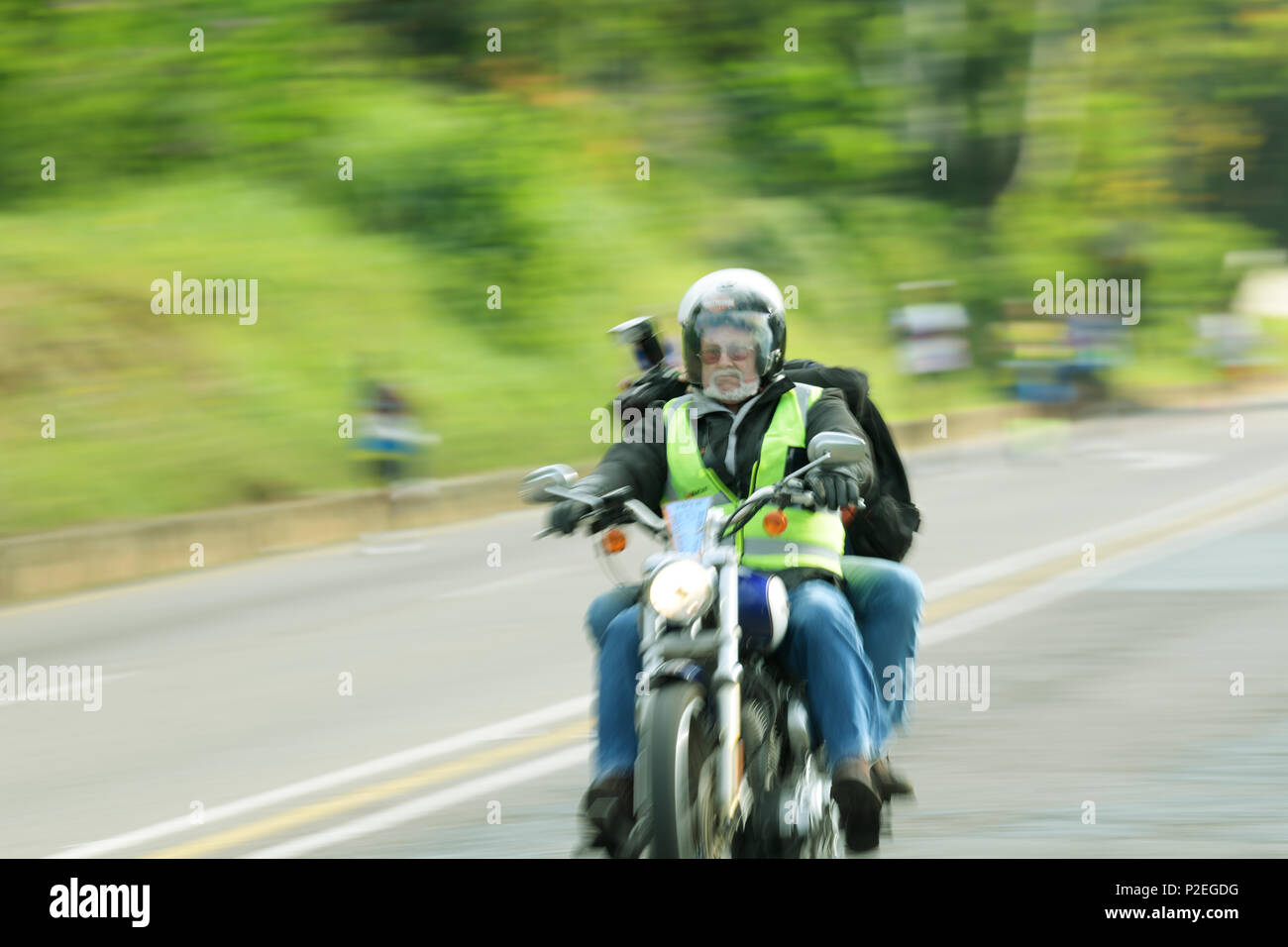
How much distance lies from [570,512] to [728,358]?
24.2 inches

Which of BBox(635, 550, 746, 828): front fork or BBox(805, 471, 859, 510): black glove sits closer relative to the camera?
BBox(635, 550, 746, 828): front fork

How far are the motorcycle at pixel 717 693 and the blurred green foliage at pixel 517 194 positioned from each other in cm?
1083

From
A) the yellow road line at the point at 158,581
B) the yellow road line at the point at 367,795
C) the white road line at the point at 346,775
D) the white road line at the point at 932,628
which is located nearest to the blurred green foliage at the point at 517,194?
the yellow road line at the point at 158,581

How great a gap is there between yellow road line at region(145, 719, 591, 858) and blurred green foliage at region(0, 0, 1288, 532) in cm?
775

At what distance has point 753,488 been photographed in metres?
6.30

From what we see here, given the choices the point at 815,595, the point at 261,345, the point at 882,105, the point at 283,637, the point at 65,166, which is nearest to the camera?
the point at 815,595

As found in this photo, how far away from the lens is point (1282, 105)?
39.9 metres

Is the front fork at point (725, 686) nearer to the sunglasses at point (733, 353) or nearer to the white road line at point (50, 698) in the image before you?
the sunglasses at point (733, 353)

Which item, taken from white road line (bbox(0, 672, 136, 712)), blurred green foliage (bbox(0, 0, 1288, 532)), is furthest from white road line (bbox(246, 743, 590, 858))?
blurred green foliage (bbox(0, 0, 1288, 532))

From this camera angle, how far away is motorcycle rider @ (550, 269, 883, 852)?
238 inches

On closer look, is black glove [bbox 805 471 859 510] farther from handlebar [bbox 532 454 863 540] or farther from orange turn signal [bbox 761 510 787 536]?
orange turn signal [bbox 761 510 787 536]
